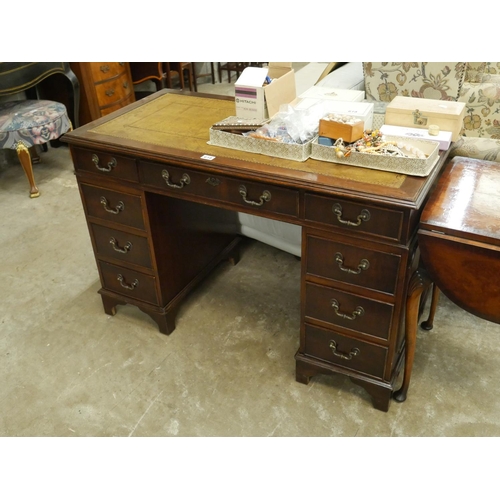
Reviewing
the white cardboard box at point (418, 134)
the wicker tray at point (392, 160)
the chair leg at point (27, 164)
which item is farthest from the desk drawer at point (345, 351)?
the chair leg at point (27, 164)

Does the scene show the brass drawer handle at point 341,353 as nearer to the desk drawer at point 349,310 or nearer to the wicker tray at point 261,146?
the desk drawer at point 349,310

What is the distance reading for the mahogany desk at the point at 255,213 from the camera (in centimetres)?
147

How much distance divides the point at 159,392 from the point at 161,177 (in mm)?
821

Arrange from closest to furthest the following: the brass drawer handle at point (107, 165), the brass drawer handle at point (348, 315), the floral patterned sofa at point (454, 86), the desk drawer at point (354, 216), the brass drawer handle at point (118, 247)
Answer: the desk drawer at point (354, 216) < the brass drawer handle at point (348, 315) < the brass drawer handle at point (107, 165) < the brass drawer handle at point (118, 247) < the floral patterned sofa at point (454, 86)

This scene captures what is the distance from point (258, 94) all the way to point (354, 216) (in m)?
0.59

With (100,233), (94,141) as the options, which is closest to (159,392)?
(100,233)

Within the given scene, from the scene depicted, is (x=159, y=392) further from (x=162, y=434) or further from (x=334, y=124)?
(x=334, y=124)

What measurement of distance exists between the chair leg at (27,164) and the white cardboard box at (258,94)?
6.56 ft

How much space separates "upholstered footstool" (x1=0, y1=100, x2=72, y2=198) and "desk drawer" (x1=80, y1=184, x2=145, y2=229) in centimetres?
150

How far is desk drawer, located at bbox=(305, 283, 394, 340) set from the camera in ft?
5.24

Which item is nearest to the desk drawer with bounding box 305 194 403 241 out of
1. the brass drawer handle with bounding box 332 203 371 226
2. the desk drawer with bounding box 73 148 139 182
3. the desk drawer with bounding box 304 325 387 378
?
the brass drawer handle with bounding box 332 203 371 226

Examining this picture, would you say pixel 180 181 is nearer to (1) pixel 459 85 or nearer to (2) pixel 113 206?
(2) pixel 113 206
